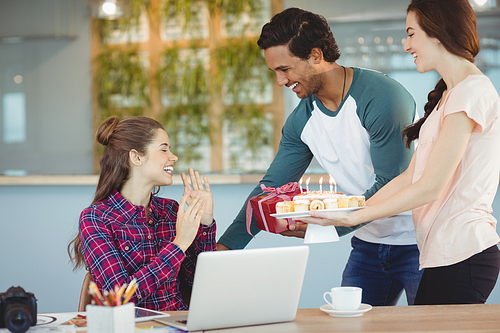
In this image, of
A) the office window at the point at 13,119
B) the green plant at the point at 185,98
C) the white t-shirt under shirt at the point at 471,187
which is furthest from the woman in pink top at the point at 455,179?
the office window at the point at 13,119

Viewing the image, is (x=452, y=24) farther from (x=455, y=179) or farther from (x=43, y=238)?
(x=43, y=238)

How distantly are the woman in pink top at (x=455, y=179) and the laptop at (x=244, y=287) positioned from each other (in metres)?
0.24

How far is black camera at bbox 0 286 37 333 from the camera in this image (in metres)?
1.01

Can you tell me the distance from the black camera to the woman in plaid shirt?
0.29 meters

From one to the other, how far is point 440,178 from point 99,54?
3.74 metres

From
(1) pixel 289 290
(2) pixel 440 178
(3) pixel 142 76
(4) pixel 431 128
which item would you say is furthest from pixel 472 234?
(3) pixel 142 76

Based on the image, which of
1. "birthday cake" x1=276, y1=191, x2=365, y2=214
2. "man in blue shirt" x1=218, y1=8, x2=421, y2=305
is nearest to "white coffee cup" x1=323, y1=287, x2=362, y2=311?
"birthday cake" x1=276, y1=191, x2=365, y2=214

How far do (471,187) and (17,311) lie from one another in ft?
3.41

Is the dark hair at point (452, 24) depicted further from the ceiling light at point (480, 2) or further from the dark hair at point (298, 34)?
the ceiling light at point (480, 2)

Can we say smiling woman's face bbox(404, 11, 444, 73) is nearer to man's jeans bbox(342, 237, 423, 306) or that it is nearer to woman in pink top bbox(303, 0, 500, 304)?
woman in pink top bbox(303, 0, 500, 304)

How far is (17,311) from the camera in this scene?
1014 millimetres

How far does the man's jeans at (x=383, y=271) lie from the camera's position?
1.67 metres

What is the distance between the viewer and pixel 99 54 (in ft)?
14.4

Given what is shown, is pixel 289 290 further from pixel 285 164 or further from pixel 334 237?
pixel 285 164
